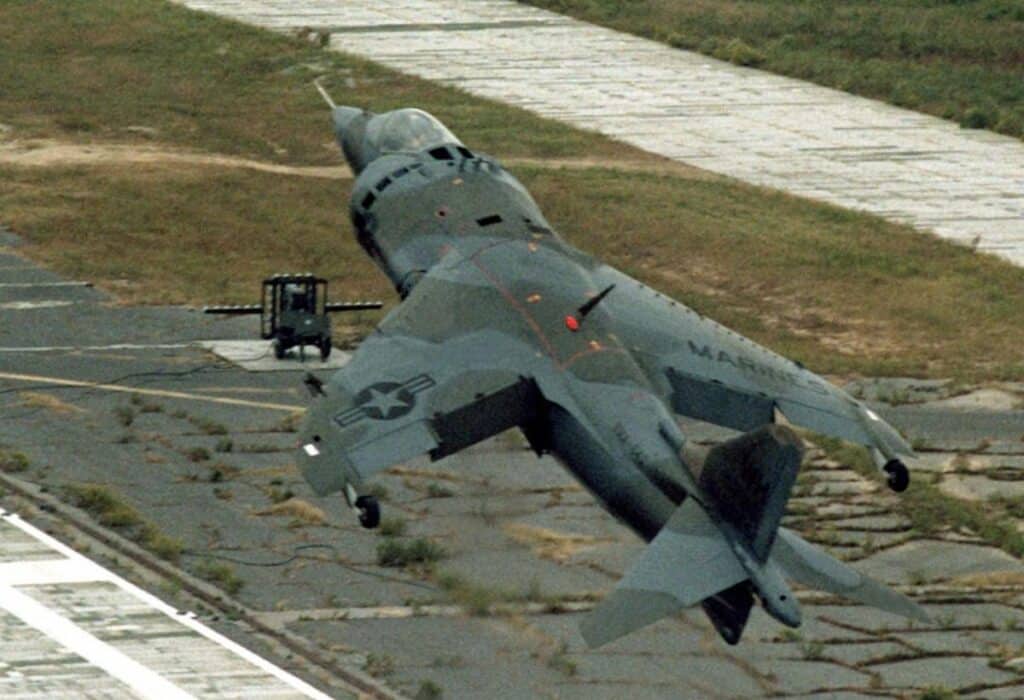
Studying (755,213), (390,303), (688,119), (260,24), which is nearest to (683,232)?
(755,213)

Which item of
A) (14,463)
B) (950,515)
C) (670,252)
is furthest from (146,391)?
(670,252)

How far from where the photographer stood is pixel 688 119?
7969 cm

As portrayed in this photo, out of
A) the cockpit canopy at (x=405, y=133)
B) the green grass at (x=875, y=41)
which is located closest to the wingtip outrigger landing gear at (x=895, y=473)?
the cockpit canopy at (x=405, y=133)

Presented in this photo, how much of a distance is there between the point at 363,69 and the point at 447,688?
5285 centimetres

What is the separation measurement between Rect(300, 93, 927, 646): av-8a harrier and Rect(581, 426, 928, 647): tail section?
3cm

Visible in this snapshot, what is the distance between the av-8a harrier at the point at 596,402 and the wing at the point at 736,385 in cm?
4

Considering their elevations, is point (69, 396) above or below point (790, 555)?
below

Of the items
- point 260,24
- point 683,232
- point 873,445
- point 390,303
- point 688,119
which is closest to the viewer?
point 873,445

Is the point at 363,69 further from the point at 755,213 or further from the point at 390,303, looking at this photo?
the point at 390,303

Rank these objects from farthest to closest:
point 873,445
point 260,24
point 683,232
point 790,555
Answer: point 260,24, point 683,232, point 873,445, point 790,555

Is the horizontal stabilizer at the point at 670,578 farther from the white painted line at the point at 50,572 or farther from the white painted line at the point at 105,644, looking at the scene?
the white painted line at the point at 50,572

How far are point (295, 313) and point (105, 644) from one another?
1575 cm

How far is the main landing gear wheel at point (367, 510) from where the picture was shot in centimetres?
3609

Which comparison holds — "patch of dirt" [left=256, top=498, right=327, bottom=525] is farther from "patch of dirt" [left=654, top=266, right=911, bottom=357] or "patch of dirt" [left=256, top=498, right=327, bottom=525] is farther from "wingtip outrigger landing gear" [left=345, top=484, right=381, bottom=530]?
"patch of dirt" [left=654, top=266, right=911, bottom=357]
